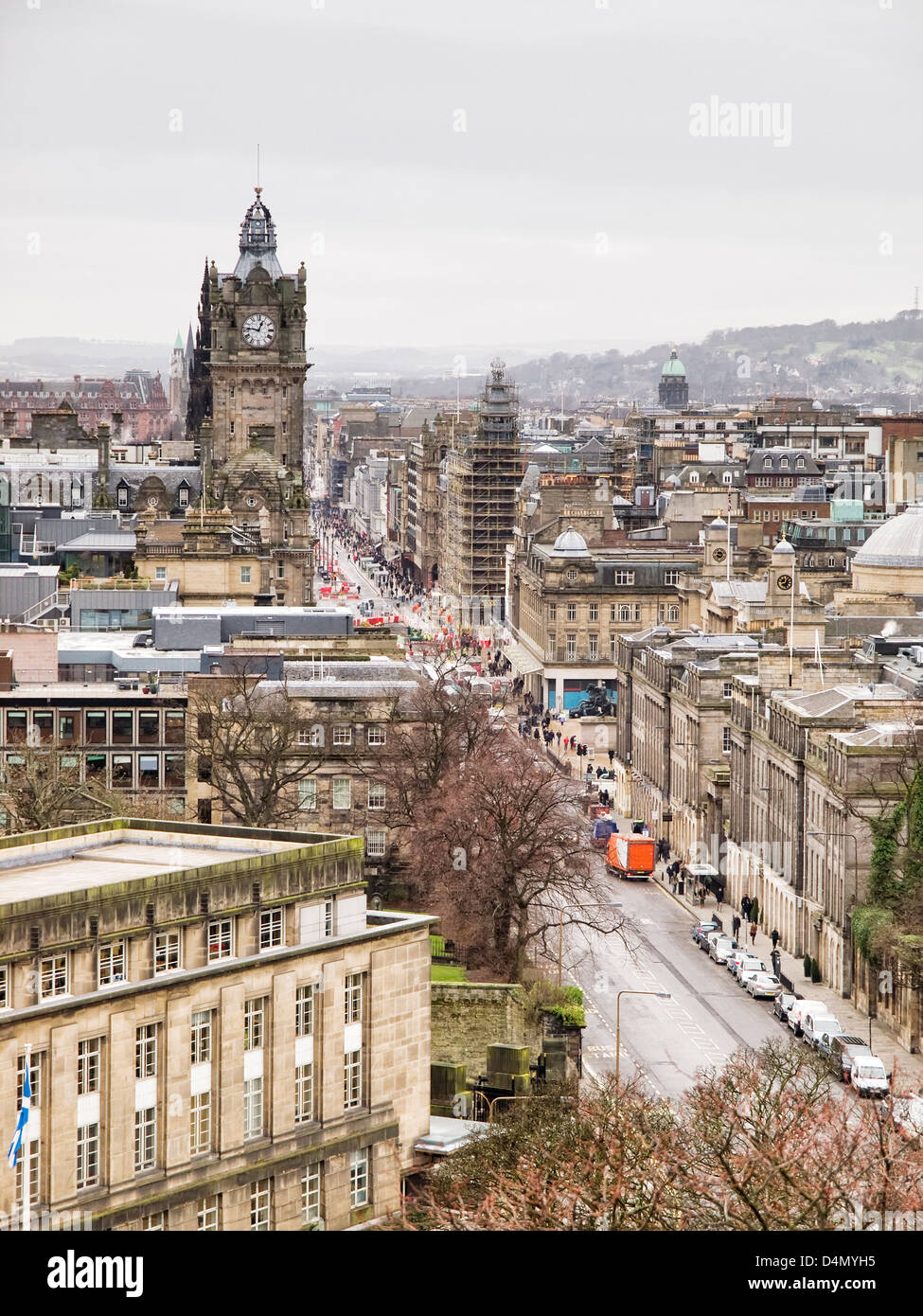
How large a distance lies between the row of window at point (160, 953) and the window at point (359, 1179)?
3.91 meters

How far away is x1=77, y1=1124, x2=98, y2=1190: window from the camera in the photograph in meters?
41.4

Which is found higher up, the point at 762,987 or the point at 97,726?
the point at 97,726

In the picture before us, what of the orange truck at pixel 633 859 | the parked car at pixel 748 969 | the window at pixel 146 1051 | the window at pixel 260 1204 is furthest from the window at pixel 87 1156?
the orange truck at pixel 633 859

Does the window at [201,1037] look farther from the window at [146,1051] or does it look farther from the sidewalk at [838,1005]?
the sidewalk at [838,1005]

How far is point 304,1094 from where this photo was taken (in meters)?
46.9

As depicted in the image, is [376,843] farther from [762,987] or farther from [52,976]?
[52,976]

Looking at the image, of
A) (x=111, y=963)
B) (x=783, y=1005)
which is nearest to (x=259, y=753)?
(x=783, y=1005)

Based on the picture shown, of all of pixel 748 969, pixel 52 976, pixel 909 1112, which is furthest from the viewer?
pixel 748 969

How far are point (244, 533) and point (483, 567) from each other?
55.3 meters

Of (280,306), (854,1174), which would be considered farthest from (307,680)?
(280,306)

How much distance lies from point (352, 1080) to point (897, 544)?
7096 centimetres

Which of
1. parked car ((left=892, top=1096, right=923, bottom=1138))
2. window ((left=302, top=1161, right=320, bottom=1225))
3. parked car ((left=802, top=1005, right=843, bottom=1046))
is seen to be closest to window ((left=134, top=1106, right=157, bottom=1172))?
window ((left=302, top=1161, right=320, bottom=1225))

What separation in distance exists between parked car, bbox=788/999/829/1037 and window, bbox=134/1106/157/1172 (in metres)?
29.0
